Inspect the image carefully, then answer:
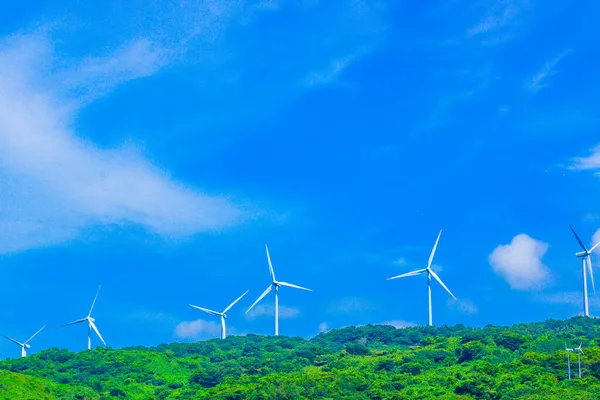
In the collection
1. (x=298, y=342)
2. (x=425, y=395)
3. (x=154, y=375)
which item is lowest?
(x=425, y=395)

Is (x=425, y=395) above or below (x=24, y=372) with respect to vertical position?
below

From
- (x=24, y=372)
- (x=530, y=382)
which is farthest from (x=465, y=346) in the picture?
(x=24, y=372)

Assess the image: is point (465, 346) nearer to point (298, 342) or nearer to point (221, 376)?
point (221, 376)

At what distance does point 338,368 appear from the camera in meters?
128

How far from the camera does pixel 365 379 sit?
4296 inches

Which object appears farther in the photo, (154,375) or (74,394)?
(154,375)

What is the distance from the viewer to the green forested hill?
100062 mm

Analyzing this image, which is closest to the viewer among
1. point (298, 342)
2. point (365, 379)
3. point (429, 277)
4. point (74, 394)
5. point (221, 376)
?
point (365, 379)

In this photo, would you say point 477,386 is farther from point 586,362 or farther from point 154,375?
point 154,375

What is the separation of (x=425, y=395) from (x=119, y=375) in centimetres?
5472

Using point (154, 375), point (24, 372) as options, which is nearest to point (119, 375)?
point (154, 375)

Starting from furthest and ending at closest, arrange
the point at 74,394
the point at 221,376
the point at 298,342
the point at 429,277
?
the point at 298,342 < the point at 429,277 < the point at 221,376 < the point at 74,394

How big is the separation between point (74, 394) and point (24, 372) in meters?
22.3

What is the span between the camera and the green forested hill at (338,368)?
10006 centimetres
